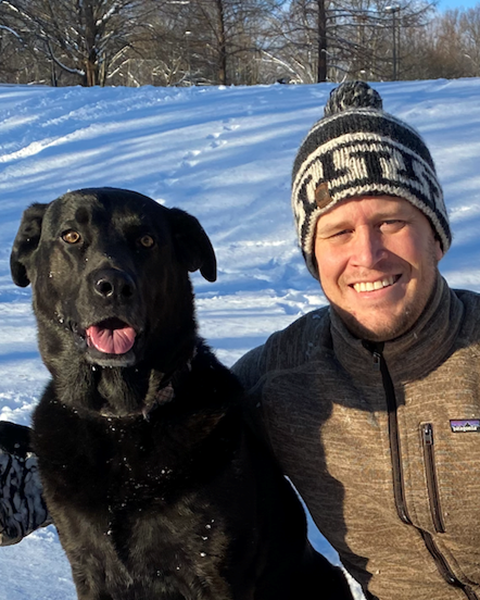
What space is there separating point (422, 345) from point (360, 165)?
57cm

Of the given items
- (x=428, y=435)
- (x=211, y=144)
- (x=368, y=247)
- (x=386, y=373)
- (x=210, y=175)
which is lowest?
(x=428, y=435)

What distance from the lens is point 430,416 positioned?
202cm

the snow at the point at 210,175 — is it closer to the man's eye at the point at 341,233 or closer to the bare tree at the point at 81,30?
the man's eye at the point at 341,233

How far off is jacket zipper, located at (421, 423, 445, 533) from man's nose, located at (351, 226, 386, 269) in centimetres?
51

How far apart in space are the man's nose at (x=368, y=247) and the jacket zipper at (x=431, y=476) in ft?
1.68

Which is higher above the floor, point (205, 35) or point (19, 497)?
point (205, 35)

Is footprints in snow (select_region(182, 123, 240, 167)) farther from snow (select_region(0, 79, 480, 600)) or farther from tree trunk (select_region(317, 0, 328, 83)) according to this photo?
tree trunk (select_region(317, 0, 328, 83))

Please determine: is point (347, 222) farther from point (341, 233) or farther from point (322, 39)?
point (322, 39)

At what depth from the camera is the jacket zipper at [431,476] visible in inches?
78.5

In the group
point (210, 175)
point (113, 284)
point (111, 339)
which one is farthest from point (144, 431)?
point (210, 175)

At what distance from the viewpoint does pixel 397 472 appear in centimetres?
204

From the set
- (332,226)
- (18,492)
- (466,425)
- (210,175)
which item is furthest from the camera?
(210,175)

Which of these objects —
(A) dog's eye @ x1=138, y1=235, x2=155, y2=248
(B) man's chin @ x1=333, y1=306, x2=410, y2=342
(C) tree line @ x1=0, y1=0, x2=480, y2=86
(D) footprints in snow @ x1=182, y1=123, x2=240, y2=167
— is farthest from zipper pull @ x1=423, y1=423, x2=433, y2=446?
(C) tree line @ x1=0, y1=0, x2=480, y2=86

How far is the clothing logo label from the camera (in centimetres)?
197
